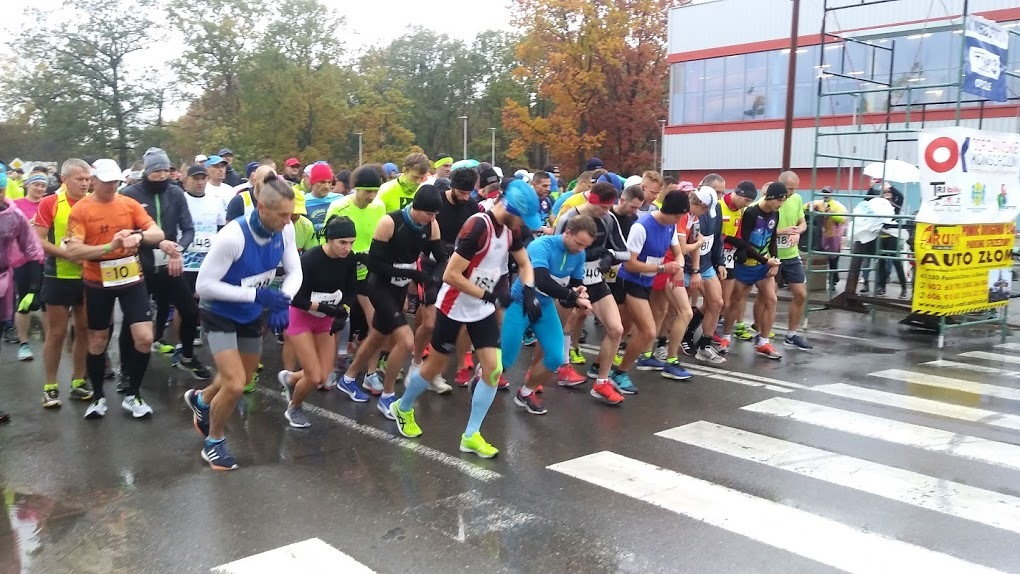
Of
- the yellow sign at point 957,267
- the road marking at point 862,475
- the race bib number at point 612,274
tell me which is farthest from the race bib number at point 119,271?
the yellow sign at point 957,267

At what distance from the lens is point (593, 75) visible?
4009 cm

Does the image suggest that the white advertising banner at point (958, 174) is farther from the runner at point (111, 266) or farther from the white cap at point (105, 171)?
the white cap at point (105, 171)

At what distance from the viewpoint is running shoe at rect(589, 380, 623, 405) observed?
23.4ft

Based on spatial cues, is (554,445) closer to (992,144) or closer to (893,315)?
(992,144)

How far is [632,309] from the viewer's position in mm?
7582

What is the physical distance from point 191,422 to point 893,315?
9949 millimetres

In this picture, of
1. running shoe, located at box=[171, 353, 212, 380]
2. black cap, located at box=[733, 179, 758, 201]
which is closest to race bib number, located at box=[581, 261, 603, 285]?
black cap, located at box=[733, 179, 758, 201]

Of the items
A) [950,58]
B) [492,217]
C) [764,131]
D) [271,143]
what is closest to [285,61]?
[271,143]

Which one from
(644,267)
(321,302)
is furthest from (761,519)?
(321,302)

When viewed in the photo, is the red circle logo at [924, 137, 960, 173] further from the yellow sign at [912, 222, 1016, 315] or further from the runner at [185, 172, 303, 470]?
the runner at [185, 172, 303, 470]

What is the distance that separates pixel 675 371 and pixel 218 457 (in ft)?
14.6

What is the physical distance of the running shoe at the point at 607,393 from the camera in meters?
7.14

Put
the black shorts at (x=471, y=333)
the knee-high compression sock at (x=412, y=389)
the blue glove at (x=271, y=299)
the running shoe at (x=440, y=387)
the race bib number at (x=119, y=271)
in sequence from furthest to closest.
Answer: the running shoe at (x=440, y=387) → the race bib number at (x=119, y=271) → the knee-high compression sock at (x=412, y=389) → the black shorts at (x=471, y=333) → the blue glove at (x=271, y=299)

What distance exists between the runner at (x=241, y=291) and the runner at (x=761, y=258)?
555 cm
